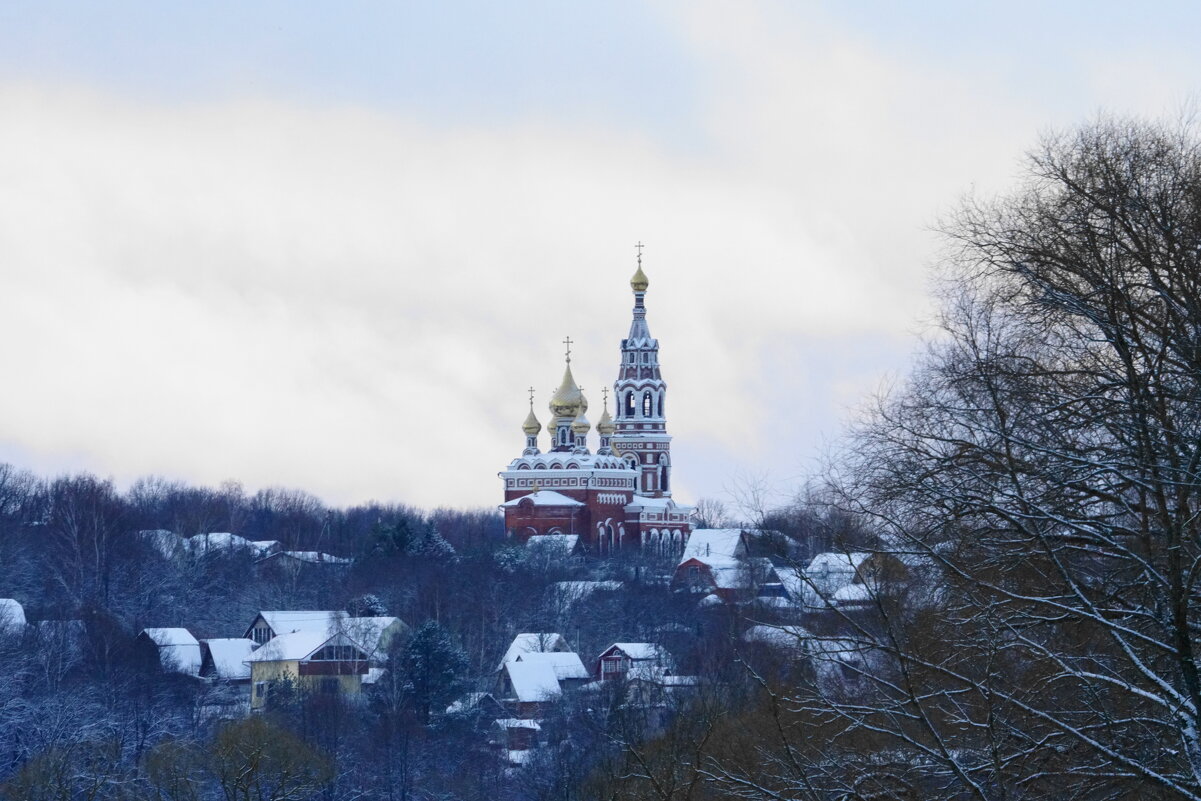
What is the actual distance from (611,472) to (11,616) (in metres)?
44.1

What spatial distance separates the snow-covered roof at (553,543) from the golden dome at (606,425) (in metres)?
9.13

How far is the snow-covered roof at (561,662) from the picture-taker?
61.2 metres

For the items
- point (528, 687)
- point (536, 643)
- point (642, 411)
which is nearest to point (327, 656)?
point (536, 643)

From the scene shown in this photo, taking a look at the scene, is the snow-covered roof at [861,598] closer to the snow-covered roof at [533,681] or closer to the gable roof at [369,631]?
the snow-covered roof at [533,681]

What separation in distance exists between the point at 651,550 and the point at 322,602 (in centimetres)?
2313

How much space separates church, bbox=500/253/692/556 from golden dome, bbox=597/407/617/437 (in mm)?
55

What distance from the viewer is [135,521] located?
84.4 metres

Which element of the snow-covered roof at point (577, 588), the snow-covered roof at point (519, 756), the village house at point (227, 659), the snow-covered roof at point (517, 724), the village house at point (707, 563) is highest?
the village house at point (707, 563)

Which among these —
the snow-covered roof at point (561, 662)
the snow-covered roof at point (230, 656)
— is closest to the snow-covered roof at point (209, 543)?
the snow-covered roof at point (230, 656)

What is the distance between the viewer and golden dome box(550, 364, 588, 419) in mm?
99188

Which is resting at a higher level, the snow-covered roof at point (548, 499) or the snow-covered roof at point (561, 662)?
the snow-covered roof at point (548, 499)

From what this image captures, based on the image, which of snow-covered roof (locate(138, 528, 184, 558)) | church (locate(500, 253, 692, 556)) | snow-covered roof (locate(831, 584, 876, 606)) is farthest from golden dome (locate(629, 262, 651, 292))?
snow-covered roof (locate(831, 584, 876, 606))

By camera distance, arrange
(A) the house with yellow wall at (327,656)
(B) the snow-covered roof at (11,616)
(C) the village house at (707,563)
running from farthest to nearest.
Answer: (C) the village house at (707,563), (A) the house with yellow wall at (327,656), (B) the snow-covered roof at (11,616)

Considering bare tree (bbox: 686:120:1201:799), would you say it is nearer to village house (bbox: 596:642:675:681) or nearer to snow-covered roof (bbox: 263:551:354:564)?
village house (bbox: 596:642:675:681)
